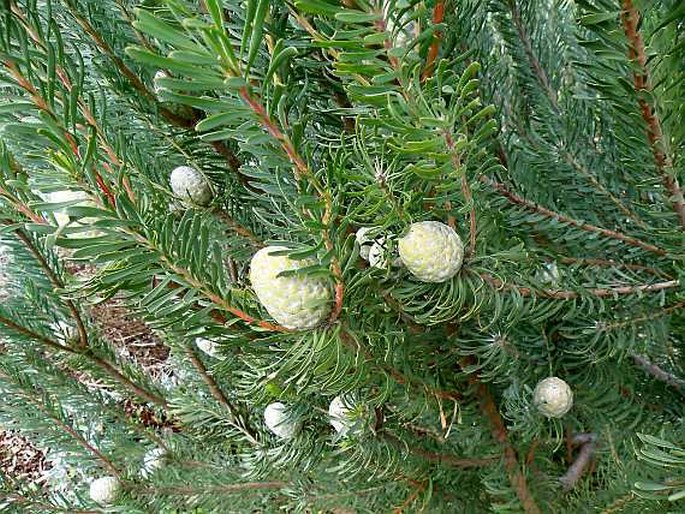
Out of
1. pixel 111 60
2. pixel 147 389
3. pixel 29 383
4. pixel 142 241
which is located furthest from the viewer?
pixel 147 389

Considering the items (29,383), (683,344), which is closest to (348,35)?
(683,344)

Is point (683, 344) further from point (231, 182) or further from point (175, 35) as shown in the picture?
point (175, 35)

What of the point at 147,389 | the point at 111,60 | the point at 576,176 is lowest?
the point at 147,389

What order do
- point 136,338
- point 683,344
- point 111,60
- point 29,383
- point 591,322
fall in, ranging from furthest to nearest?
point 136,338
point 29,383
point 683,344
point 591,322
point 111,60

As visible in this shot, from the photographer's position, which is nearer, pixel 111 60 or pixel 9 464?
pixel 111 60

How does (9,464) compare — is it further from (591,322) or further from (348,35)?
(348,35)

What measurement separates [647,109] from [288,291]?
0.24 meters

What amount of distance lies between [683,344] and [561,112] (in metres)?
0.32

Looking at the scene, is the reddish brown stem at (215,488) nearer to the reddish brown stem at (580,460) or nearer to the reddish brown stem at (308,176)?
the reddish brown stem at (580,460)

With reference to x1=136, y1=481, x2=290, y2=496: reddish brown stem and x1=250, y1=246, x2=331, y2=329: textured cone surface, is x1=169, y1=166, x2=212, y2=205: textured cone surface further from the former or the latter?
x1=136, y1=481, x2=290, y2=496: reddish brown stem

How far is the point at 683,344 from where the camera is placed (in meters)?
0.72

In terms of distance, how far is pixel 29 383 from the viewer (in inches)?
36.8

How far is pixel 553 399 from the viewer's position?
0.61 metres

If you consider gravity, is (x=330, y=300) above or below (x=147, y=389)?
above
